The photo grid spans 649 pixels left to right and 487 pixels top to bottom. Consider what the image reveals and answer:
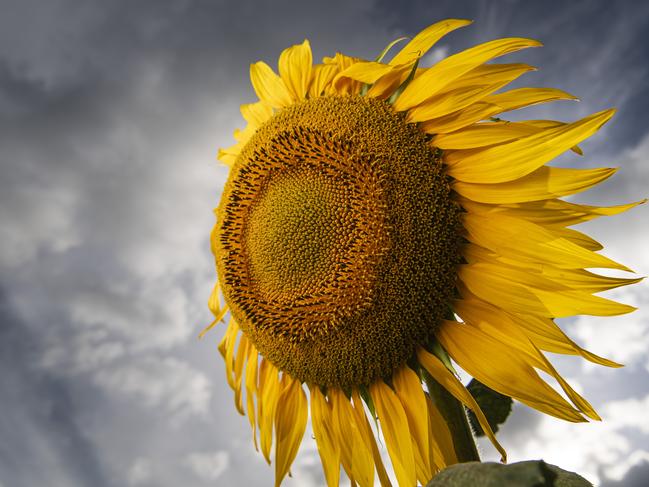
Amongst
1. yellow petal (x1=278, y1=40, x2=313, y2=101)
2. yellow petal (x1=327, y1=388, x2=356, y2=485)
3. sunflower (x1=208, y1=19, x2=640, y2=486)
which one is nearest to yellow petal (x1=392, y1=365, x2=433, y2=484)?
sunflower (x1=208, y1=19, x2=640, y2=486)

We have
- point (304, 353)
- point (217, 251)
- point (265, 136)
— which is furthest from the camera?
point (217, 251)

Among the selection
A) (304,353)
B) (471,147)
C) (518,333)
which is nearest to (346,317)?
(304,353)

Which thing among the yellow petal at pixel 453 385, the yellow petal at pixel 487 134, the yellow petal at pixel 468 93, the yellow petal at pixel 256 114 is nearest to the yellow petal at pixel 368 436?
the yellow petal at pixel 453 385

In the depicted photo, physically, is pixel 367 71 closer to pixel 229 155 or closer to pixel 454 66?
pixel 454 66

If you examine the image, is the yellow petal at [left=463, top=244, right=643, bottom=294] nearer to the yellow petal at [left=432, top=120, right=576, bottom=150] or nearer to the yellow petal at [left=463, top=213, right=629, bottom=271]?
the yellow petal at [left=463, top=213, right=629, bottom=271]

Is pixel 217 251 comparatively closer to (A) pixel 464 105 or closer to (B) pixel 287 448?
(B) pixel 287 448

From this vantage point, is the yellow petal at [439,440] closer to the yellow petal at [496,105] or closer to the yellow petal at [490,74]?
the yellow petal at [496,105]

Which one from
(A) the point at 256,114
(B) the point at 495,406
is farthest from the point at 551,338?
(A) the point at 256,114
